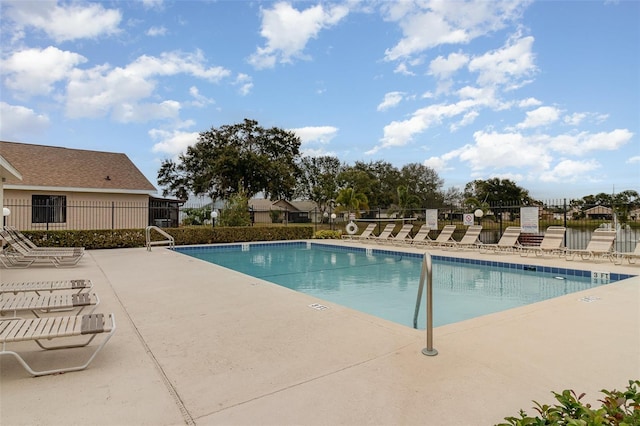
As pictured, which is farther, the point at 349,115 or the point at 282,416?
the point at 349,115

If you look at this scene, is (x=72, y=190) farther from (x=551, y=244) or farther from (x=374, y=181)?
(x=374, y=181)

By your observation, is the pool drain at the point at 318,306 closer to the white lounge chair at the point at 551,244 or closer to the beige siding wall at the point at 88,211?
the white lounge chair at the point at 551,244

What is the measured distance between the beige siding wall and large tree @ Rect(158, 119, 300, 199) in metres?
11.7

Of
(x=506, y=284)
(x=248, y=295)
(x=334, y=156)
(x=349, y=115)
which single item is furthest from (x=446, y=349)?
(x=334, y=156)

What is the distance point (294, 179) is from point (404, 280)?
85.2 feet

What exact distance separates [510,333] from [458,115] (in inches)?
624

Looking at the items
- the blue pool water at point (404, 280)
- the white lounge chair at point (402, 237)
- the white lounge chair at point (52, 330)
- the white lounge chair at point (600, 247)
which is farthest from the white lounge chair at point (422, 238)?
the white lounge chair at point (52, 330)

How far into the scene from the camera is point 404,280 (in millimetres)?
8820

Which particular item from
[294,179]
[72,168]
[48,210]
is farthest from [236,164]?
[48,210]

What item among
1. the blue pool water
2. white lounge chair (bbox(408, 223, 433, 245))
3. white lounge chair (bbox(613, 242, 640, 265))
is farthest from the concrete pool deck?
white lounge chair (bbox(408, 223, 433, 245))

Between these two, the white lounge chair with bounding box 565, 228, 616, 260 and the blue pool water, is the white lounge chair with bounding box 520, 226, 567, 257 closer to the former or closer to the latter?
the white lounge chair with bounding box 565, 228, 616, 260

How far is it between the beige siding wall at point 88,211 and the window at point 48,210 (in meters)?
0.12

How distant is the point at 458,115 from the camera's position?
58.2ft

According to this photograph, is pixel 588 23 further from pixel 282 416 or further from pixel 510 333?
pixel 282 416
